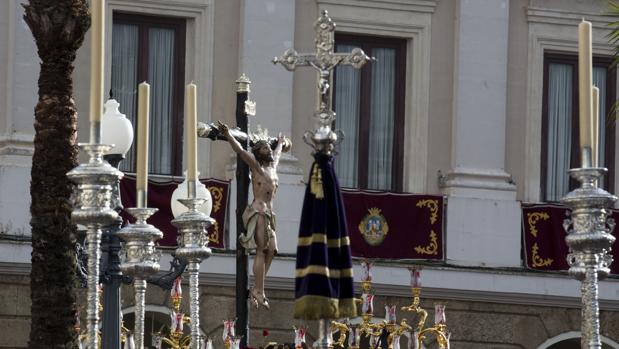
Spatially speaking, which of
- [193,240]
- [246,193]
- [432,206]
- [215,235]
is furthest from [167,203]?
[193,240]

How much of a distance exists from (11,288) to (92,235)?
16903 millimetres

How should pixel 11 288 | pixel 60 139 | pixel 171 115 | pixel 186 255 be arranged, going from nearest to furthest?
pixel 186 255 → pixel 60 139 → pixel 11 288 → pixel 171 115

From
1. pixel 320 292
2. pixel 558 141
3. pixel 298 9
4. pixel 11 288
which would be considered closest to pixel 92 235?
pixel 320 292

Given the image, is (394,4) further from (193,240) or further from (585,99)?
(585,99)

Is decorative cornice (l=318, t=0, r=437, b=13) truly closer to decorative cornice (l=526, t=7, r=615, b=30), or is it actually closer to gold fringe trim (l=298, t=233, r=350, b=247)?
decorative cornice (l=526, t=7, r=615, b=30)

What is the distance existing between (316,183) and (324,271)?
2.23ft

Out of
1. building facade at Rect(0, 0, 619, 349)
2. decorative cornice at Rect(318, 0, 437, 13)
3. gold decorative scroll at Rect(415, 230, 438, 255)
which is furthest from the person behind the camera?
decorative cornice at Rect(318, 0, 437, 13)

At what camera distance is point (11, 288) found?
115 ft

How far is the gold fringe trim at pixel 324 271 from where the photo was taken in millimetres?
17391

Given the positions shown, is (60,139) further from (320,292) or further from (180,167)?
(180,167)

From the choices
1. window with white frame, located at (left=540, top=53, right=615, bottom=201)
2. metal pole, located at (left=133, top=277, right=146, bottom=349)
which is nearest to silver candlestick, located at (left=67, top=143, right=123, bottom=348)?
metal pole, located at (left=133, top=277, right=146, bottom=349)

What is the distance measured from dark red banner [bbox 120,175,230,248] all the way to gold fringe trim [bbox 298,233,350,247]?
17599 millimetres

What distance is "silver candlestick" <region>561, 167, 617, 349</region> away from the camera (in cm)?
1747

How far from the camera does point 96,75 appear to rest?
1802 centimetres
